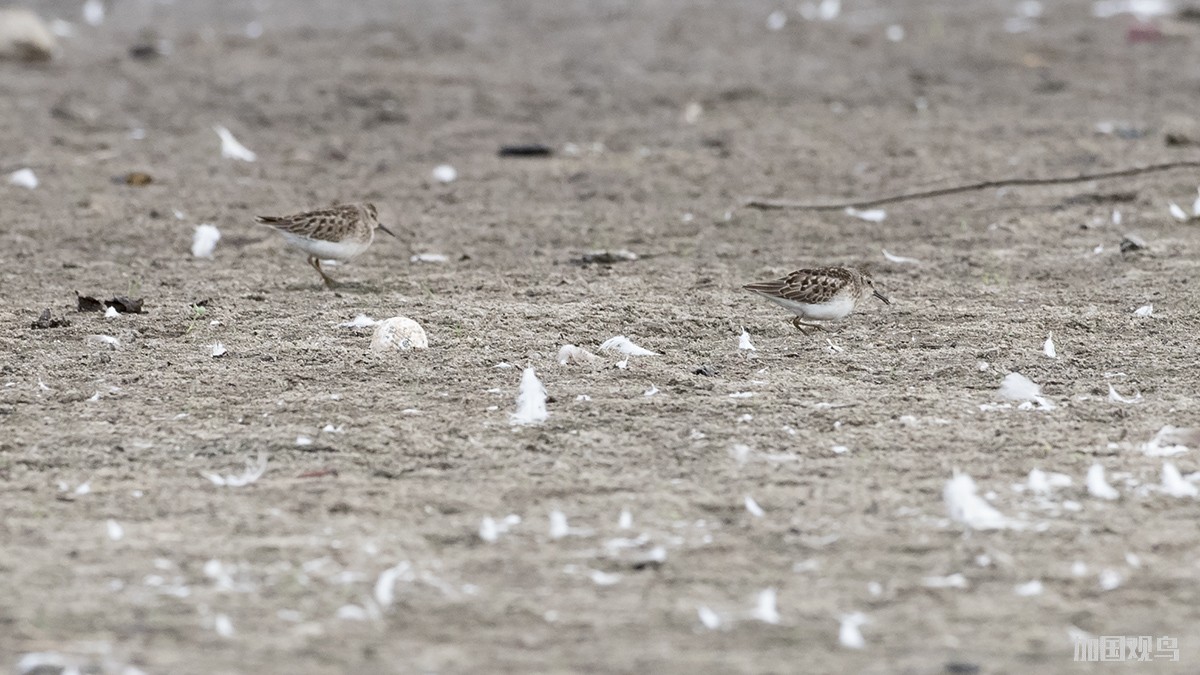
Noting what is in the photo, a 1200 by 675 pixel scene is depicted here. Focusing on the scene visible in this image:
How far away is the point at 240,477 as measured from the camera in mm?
5633

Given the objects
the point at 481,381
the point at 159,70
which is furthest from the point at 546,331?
the point at 159,70

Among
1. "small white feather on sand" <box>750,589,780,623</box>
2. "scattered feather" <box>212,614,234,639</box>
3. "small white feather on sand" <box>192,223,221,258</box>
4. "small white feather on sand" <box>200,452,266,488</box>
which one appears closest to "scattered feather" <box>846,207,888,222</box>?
"small white feather on sand" <box>192,223,221,258</box>

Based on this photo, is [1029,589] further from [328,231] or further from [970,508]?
[328,231]

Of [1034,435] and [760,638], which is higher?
[1034,435]

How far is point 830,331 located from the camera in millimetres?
7699

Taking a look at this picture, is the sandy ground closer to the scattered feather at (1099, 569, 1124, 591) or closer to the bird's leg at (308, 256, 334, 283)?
the scattered feather at (1099, 569, 1124, 591)

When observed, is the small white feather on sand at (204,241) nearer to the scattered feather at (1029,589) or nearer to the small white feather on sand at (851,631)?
the small white feather on sand at (851,631)

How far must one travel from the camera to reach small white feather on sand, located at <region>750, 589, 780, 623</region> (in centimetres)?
454

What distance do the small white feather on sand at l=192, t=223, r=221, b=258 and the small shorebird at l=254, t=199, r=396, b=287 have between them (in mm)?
867

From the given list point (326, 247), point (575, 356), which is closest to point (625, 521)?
point (575, 356)

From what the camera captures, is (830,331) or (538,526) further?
(830,331)

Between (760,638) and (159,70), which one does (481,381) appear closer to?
(760,638)

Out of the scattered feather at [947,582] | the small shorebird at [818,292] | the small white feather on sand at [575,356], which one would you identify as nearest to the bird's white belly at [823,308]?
the small shorebird at [818,292]

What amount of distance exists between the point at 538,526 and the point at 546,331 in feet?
7.73
